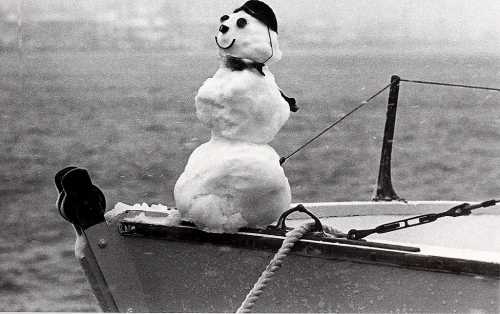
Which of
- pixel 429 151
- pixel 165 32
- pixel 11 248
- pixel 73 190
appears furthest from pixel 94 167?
pixel 165 32

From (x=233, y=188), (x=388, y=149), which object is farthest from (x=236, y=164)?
(x=388, y=149)

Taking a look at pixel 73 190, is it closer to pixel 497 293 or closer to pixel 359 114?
pixel 497 293

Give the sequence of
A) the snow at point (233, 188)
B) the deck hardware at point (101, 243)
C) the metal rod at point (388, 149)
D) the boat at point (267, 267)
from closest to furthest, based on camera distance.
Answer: the boat at point (267, 267) < the snow at point (233, 188) < the deck hardware at point (101, 243) < the metal rod at point (388, 149)

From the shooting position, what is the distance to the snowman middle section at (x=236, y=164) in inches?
88.7

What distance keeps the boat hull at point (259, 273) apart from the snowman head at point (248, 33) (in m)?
0.52

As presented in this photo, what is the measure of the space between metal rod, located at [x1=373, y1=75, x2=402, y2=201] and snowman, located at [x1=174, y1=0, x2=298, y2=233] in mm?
1087

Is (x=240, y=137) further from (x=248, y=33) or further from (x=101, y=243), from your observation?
(x=101, y=243)

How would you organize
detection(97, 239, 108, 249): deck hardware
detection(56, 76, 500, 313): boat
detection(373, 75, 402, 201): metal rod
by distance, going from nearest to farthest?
detection(56, 76, 500, 313): boat, detection(97, 239, 108, 249): deck hardware, detection(373, 75, 402, 201): metal rod

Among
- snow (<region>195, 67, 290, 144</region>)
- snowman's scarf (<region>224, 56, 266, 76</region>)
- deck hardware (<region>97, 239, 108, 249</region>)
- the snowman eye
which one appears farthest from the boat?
the snowman eye

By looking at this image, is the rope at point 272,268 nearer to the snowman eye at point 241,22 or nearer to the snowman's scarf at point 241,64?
the snowman's scarf at point 241,64

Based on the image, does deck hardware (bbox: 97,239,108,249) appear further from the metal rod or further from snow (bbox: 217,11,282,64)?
the metal rod

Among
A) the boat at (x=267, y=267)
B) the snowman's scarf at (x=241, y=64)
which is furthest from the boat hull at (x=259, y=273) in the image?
the snowman's scarf at (x=241, y=64)

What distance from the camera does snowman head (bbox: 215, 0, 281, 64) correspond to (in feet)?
7.59

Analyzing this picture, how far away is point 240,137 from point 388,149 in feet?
4.04
